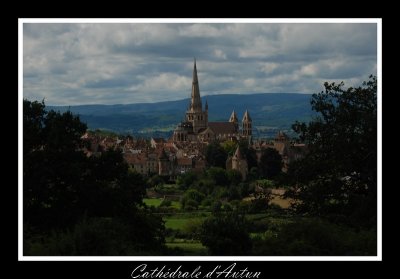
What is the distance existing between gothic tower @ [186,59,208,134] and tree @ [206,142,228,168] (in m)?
49.1

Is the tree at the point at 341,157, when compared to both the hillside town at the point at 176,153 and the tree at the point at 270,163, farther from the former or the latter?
the tree at the point at 270,163

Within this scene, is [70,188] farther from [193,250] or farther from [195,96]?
[195,96]

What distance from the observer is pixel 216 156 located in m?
82.6

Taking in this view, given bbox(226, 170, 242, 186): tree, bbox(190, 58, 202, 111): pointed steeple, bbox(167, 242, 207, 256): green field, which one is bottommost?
bbox(226, 170, 242, 186): tree

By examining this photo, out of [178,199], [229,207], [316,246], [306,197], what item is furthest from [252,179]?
[316,246]

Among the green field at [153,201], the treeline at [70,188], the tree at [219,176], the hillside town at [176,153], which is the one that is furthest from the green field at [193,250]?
the tree at [219,176]

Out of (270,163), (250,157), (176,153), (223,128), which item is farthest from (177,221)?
(223,128)

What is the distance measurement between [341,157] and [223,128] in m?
123

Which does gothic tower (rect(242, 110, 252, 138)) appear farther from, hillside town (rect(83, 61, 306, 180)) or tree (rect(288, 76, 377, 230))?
tree (rect(288, 76, 377, 230))

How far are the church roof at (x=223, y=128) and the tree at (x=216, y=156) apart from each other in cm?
5243

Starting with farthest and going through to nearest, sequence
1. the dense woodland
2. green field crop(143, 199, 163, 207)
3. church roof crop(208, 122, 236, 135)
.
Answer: church roof crop(208, 122, 236, 135), green field crop(143, 199, 163, 207), the dense woodland

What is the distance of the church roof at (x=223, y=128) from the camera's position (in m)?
139

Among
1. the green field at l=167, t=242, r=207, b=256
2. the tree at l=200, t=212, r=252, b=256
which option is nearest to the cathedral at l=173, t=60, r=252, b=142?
the green field at l=167, t=242, r=207, b=256

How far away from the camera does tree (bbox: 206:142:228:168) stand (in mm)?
82000
